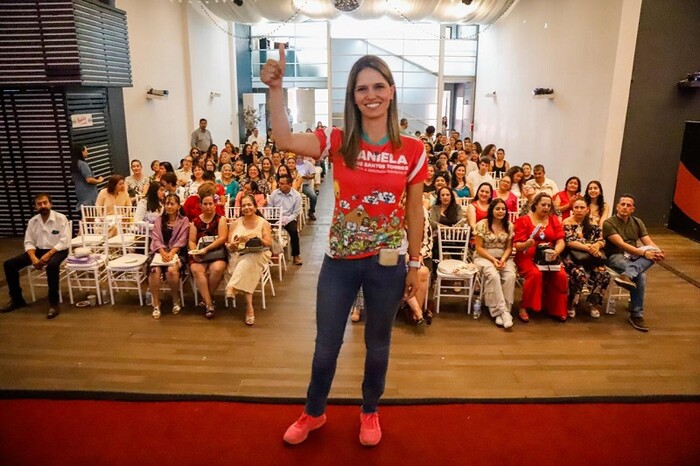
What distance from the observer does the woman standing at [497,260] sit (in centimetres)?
441

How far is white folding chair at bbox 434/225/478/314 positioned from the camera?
14.8 feet

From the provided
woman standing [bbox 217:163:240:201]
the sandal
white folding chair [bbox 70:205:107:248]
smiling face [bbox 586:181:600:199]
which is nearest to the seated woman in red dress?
the sandal

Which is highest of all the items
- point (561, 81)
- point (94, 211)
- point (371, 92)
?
point (561, 81)

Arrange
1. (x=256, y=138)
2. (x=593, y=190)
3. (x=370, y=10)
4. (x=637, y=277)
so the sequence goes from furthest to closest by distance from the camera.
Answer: (x=256, y=138), (x=370, y=10), (x=593, y=190), (x=637, y=277)

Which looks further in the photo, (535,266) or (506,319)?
(535,266)

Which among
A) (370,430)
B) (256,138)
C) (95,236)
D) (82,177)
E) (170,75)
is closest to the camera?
(370,430)

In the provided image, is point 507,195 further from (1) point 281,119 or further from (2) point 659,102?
(1) point 281,119

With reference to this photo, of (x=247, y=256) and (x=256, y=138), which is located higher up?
(x=256, y=138)

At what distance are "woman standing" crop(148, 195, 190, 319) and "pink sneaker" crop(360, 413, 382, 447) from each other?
99.3 inches

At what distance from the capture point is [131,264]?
182 inches

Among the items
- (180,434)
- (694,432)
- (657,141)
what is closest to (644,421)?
(694,432)

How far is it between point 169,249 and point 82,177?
101 inches

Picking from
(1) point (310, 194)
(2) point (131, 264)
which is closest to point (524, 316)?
(2) point (131, 264)

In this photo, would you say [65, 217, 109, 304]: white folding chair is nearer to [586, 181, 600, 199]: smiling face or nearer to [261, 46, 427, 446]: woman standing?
[261, 46, 427, 446]: woman standing
